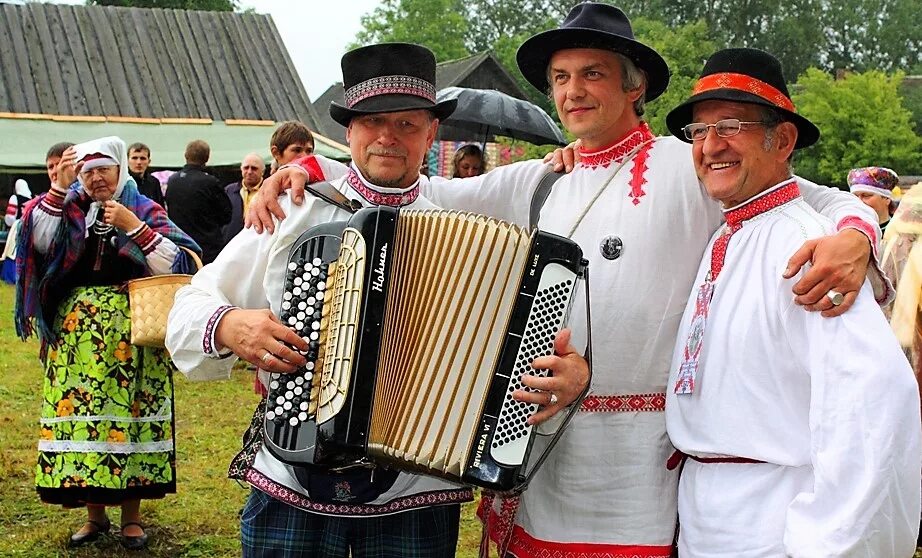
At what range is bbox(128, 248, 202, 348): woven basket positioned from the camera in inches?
170

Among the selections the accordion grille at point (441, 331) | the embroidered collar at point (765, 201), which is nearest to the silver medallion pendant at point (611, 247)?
the embroidered collar at point (765, 201)

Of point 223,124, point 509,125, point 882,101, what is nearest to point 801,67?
point 882,101

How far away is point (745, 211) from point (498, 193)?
852 millimetres

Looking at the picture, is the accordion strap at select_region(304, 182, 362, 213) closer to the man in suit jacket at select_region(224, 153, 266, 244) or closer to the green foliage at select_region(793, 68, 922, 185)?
the man in suit jacket at select_region(224, 153, 266, 244)

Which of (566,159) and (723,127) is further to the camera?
(566,159)

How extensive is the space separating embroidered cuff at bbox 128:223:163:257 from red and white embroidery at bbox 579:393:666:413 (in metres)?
2.79

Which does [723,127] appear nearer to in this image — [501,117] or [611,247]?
[611,247]

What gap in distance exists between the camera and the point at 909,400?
2215 millimetres

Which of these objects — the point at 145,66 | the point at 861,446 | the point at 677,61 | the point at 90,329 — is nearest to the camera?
the point at 861,446

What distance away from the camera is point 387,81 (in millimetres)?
2838

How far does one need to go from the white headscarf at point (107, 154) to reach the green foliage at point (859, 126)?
31787 millimetres

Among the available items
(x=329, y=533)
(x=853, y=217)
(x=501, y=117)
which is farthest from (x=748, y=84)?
(x=501, y=117)

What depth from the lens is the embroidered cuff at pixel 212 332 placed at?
268cm

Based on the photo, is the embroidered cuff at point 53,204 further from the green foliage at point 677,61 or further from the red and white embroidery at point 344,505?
the green foliage at point 677,61
